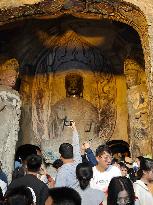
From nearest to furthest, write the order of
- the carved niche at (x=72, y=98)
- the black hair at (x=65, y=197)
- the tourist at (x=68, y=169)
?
the black hair at (x=65, y=197)
the tourist at (x=68, y=169)
the carved niche at (x=72, y=98)

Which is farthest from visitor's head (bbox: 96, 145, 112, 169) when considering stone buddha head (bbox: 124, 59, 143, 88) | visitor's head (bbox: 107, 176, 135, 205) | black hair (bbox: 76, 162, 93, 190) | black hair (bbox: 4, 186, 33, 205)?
stone buddha head (bbox: 124, 59, 143, 88)

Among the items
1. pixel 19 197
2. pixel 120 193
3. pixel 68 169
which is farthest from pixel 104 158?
pixel 19 197

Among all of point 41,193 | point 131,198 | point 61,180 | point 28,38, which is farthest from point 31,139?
point 131,198

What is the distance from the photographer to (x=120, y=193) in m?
4.55

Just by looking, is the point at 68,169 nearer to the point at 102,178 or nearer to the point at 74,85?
the point at 102,178

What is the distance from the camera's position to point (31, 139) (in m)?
13.3

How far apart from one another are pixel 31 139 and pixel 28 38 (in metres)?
2.76

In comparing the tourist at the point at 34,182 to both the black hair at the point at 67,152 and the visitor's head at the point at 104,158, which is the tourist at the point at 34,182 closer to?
the black hair at the point at 67,152

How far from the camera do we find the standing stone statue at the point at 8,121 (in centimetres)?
990

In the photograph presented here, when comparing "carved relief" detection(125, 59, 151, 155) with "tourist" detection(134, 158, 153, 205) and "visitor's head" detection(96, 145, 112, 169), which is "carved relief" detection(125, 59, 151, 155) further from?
"tourist" detection(134, 158, 153, 205)

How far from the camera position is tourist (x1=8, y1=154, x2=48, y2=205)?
5173 mm

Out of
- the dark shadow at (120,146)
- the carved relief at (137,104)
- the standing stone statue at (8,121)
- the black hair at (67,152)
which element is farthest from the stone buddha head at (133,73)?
the black hair at (67,152)

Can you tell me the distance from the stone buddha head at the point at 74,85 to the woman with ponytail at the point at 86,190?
314 inches

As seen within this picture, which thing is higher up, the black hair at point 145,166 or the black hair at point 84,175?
the black hair at point 145,166
